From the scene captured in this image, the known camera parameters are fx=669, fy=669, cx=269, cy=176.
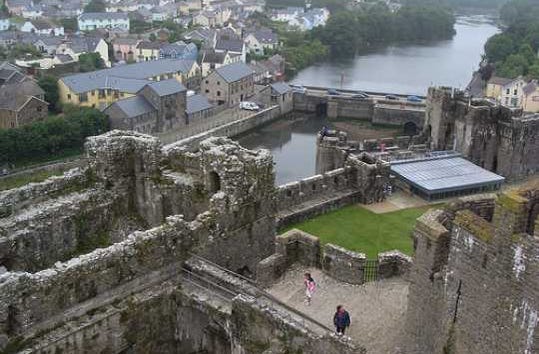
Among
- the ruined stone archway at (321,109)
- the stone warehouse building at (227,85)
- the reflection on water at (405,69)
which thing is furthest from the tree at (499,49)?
the stone warehouse building at (227,85)

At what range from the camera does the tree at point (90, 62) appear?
90.7 meters

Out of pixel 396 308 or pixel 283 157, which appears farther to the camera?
pixel 283 157

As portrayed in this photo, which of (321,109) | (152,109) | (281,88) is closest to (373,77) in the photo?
(321,109)

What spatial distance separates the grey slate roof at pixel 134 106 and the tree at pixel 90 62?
2577cm

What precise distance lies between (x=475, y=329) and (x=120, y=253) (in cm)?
817

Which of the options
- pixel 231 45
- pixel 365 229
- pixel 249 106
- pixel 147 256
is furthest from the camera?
pixel 231 45

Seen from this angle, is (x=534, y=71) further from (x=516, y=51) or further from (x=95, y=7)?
(x=95, y=7)

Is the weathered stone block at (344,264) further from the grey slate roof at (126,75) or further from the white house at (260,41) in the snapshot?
the white house at (260,41)

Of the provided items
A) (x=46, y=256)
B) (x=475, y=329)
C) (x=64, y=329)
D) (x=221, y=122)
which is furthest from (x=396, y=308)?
(x=221, y=122)

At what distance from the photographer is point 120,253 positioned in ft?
52.0

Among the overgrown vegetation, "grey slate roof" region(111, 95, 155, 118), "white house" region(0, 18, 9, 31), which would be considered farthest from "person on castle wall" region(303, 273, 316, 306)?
"white house" region(0, 18, 9, 31)

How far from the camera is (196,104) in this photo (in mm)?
73000

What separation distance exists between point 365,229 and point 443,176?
33.3 ft

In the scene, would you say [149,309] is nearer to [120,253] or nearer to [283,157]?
[120,253]
